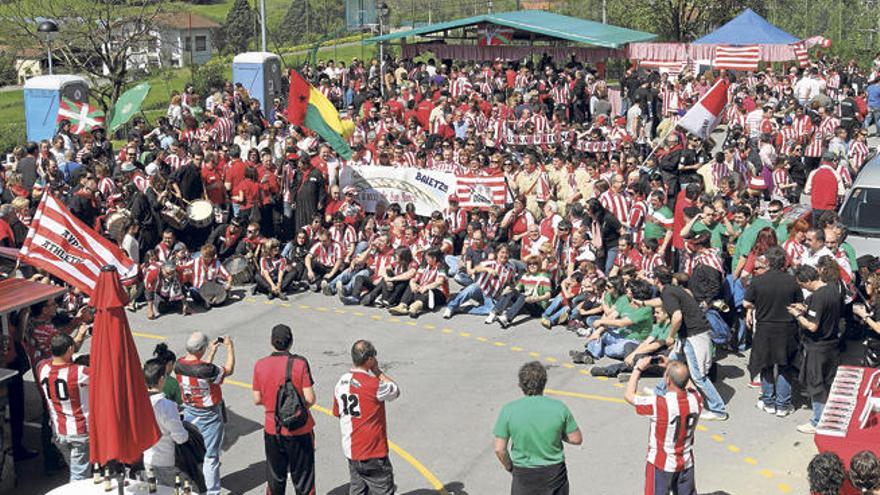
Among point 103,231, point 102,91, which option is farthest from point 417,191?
point 102,91

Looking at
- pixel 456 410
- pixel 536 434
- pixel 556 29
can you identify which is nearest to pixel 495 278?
pixel 456 410

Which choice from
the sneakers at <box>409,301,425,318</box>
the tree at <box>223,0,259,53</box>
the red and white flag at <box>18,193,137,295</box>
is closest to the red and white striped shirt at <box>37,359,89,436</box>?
the red and white flag at <box>18,193,137,295</box>

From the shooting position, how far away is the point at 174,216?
19.2m

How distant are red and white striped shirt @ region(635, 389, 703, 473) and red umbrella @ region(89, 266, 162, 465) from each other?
4.07 metres

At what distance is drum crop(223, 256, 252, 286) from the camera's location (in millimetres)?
18969

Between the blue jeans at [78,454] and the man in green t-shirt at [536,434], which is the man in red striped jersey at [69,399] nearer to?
the blue jeans at [78,454]

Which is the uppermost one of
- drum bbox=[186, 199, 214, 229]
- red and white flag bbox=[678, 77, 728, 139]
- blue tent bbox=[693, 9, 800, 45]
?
blue tent bbox=[693, 9, 800, 45]

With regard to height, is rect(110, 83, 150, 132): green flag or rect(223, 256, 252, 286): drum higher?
rect(110, 83, 150, 132): green flag

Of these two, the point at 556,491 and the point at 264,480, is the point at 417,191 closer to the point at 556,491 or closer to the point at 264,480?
the point at 264,480

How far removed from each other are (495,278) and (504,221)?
1.61 metres

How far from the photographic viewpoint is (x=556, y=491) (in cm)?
896

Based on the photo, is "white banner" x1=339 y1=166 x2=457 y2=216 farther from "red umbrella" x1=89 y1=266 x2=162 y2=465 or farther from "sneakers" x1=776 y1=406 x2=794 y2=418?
"red umbrella" x1=89 y1=266 x2=162 y2=465

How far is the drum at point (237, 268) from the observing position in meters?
19.0

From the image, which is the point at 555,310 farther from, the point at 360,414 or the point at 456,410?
the point at 360,414
